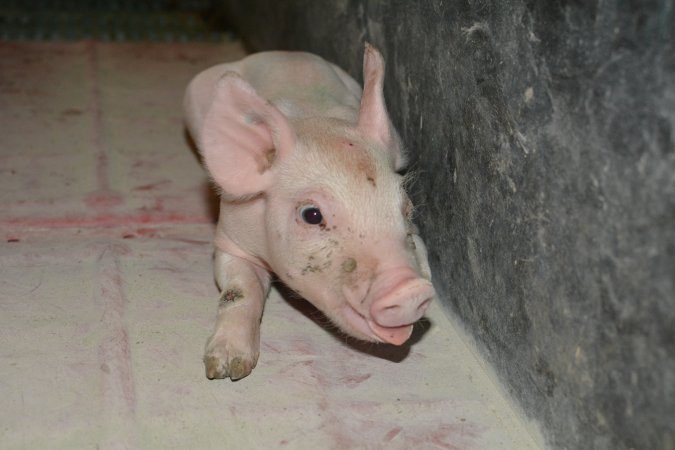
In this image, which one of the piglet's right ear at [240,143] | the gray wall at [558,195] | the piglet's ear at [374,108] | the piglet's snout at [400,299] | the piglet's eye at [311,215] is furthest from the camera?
the piglet's ear at [374,108]

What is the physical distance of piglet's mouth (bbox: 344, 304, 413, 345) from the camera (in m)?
2.87

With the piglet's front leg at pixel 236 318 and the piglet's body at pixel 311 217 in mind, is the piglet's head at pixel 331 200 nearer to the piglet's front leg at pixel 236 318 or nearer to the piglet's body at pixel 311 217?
the piglet's body at pixel 311 217

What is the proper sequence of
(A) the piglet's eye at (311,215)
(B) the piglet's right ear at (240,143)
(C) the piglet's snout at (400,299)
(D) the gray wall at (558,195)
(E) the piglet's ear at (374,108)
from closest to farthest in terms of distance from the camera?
(D) the gray wall at (558,195)
(C) the piglet's snout at (400,299)
(A) the piglet's eye at (311,215)
(B) the piglet's right ear at (240,143)
(E) the piglet's ear at (374,108)

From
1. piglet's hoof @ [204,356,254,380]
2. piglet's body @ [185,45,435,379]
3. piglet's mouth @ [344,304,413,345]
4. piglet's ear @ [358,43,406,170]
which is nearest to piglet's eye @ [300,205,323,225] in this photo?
piglet's body @ [185,45,435,379]

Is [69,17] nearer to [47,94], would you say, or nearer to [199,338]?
[47,94]

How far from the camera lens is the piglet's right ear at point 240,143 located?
3143mm

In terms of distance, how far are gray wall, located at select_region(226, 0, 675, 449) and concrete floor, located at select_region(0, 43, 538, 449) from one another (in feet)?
0.88

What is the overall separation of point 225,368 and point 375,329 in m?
0.57

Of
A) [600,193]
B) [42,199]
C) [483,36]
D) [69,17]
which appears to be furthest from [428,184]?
[69,17]

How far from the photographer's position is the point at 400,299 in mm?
2693

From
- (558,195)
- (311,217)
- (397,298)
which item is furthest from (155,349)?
(558,195)

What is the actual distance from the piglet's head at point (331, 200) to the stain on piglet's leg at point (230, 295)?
168mm

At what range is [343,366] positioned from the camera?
3.23 metres

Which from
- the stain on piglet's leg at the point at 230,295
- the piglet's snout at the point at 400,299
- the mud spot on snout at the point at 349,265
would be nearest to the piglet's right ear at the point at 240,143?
the stain on piglet's leg at the point at 230,295
